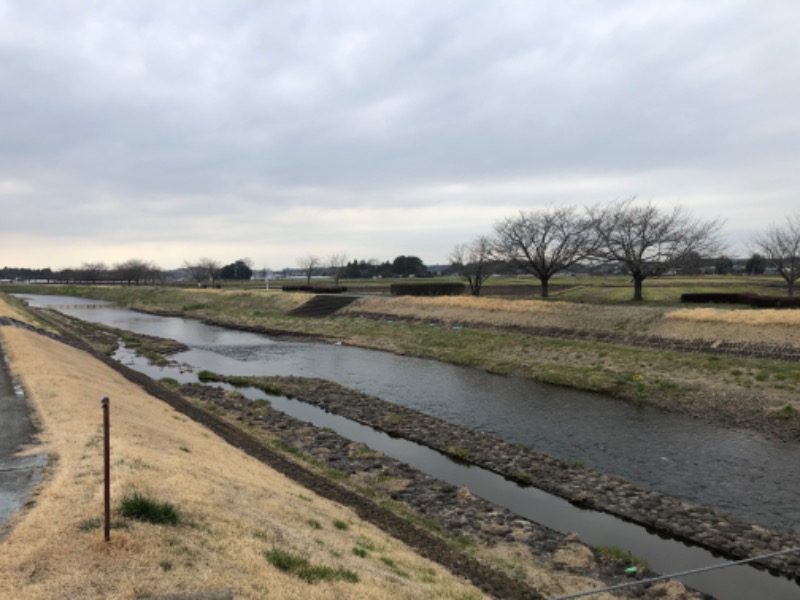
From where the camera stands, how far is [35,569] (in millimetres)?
4859

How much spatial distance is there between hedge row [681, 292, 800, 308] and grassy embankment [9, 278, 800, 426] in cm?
247

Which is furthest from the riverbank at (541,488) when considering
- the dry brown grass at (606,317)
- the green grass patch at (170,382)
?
the dry brown grass at (606,317)

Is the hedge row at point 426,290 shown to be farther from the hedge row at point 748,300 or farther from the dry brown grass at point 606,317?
the hedge row at point 748,300

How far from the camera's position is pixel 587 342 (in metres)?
30.0

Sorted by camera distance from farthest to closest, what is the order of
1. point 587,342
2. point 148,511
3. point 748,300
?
point 748,300
point 587,342
point 148,511

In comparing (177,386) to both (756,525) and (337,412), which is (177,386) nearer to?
(337,412)

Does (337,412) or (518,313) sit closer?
(337,412)

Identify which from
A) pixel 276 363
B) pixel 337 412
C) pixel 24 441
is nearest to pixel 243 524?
pixel 24 441

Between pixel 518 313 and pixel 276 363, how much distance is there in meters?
17.8

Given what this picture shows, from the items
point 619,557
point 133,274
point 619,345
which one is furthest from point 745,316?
point 133,274

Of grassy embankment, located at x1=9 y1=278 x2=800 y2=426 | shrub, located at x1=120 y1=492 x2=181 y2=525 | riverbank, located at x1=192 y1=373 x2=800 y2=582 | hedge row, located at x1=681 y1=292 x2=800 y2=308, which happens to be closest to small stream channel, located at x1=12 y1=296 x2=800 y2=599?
riverbank, located at x1=192 y1=373 x2=800 y2=582

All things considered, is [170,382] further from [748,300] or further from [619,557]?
[748,300]

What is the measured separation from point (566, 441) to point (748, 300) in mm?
23868

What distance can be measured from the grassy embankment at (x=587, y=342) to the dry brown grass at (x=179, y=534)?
51.1 ft
